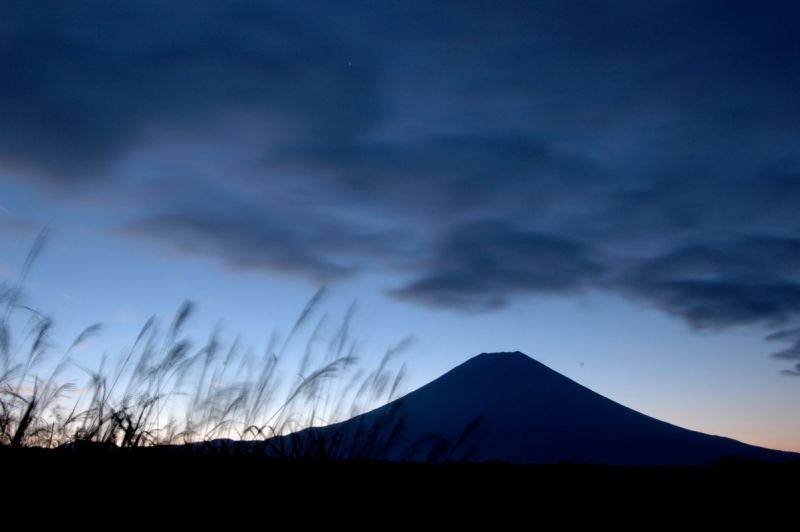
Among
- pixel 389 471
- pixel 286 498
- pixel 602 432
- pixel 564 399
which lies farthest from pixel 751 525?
pixel 564 399

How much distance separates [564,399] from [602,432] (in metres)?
11.6

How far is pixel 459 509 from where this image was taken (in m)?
2.11

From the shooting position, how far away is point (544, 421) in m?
82.4

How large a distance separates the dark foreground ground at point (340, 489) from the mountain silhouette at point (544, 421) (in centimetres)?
6808

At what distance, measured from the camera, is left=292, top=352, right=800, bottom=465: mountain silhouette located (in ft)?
260

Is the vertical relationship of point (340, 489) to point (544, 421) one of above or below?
below

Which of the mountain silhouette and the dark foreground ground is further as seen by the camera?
the mountain silhouette

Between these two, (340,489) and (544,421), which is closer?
(340,489)

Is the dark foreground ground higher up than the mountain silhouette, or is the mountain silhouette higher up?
the mountain silhouette

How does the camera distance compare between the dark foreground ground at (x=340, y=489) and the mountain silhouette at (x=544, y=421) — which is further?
the mountain silhouette at (x=544, y=421)

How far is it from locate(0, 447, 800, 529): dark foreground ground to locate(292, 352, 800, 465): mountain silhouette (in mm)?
68076

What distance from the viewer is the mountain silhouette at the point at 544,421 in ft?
260

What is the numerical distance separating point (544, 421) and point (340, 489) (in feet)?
277

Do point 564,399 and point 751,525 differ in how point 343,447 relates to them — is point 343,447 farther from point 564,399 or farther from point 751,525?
point 564,399
